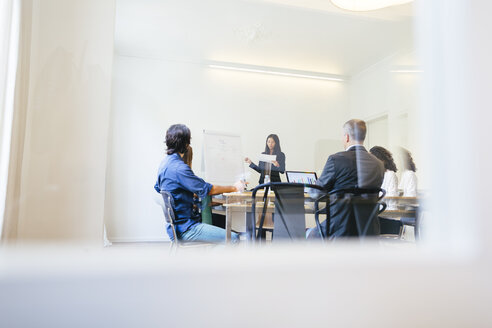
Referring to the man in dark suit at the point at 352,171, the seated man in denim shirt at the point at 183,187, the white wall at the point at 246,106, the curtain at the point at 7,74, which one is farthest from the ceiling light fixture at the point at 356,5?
the curtain at the point at 7,74

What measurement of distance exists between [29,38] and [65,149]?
22 cm

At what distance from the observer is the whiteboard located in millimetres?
2227

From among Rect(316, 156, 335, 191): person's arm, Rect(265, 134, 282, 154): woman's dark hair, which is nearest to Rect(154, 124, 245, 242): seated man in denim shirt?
Rect(316, 156, 335, 191): person's arm

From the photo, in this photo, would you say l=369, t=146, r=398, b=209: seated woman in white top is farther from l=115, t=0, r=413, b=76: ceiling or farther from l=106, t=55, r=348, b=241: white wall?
l=106, t=55, r=348, b=241: white wall

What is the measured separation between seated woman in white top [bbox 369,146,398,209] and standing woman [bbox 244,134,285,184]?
0.84 meters

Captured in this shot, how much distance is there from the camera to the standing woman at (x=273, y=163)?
101 inches

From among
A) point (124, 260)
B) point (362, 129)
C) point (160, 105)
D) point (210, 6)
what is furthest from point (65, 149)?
point (160, 105)

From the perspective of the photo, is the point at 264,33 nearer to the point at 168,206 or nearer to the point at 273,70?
the point at 273,70

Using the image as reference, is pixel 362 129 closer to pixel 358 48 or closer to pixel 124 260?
pixel 358 48

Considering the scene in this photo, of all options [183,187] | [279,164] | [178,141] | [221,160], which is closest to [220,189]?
[183,187]

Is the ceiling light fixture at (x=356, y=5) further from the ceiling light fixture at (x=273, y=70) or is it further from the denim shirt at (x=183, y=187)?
the denim shirt at (x=183, y=187)

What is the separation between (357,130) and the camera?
2008 millimetres

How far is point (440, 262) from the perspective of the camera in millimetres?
330

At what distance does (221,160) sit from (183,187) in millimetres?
872
